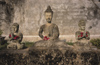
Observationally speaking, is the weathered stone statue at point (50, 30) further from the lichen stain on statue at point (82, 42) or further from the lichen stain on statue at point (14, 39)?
the lichen stain on statue at point (14, 39)

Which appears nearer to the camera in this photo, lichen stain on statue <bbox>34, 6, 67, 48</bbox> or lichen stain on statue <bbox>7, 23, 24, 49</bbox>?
lichen stain on statue <bbox>34, 6, 67, 48</bbox>

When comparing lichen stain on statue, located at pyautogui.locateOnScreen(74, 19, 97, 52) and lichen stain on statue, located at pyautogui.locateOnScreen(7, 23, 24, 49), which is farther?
lichen stain on statue, located at pyautogui.locateOnScreen(7, 23, 24, 49)

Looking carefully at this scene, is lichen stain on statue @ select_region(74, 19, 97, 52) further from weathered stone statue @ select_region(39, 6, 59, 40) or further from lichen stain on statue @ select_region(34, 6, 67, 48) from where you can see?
weathered stone statue @ select_region(39, 6, 59, 40)

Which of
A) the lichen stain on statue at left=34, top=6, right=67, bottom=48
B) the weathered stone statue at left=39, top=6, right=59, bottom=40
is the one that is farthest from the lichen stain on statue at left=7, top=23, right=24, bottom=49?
the weathered stone statue at left=39, top=6, right=59, bottom=40

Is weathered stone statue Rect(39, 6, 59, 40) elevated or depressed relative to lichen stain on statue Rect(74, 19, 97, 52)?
elevated

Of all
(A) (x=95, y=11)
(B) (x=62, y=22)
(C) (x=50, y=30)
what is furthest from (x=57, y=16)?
(C) (x=50, y=30)

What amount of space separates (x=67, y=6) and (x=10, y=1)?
4834 millimetres

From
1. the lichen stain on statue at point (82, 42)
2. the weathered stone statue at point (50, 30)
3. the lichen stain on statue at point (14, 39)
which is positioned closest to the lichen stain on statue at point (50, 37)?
the weathered stone statue at point (50, 30)

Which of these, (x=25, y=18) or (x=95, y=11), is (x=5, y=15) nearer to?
(x=25, y=18)

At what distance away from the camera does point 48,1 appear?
800 cm

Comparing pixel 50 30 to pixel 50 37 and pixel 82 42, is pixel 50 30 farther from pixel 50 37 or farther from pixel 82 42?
pixel 82 42

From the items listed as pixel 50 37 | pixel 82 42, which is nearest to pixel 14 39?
pixel 50 37

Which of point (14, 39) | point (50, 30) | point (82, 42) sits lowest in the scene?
point (82, 42)

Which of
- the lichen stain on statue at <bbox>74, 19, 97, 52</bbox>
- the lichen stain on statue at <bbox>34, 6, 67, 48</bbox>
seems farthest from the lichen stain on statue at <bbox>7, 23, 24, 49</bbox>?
the lichen stain on statue at <bbox>74, 19, 97, 52</bbox>
